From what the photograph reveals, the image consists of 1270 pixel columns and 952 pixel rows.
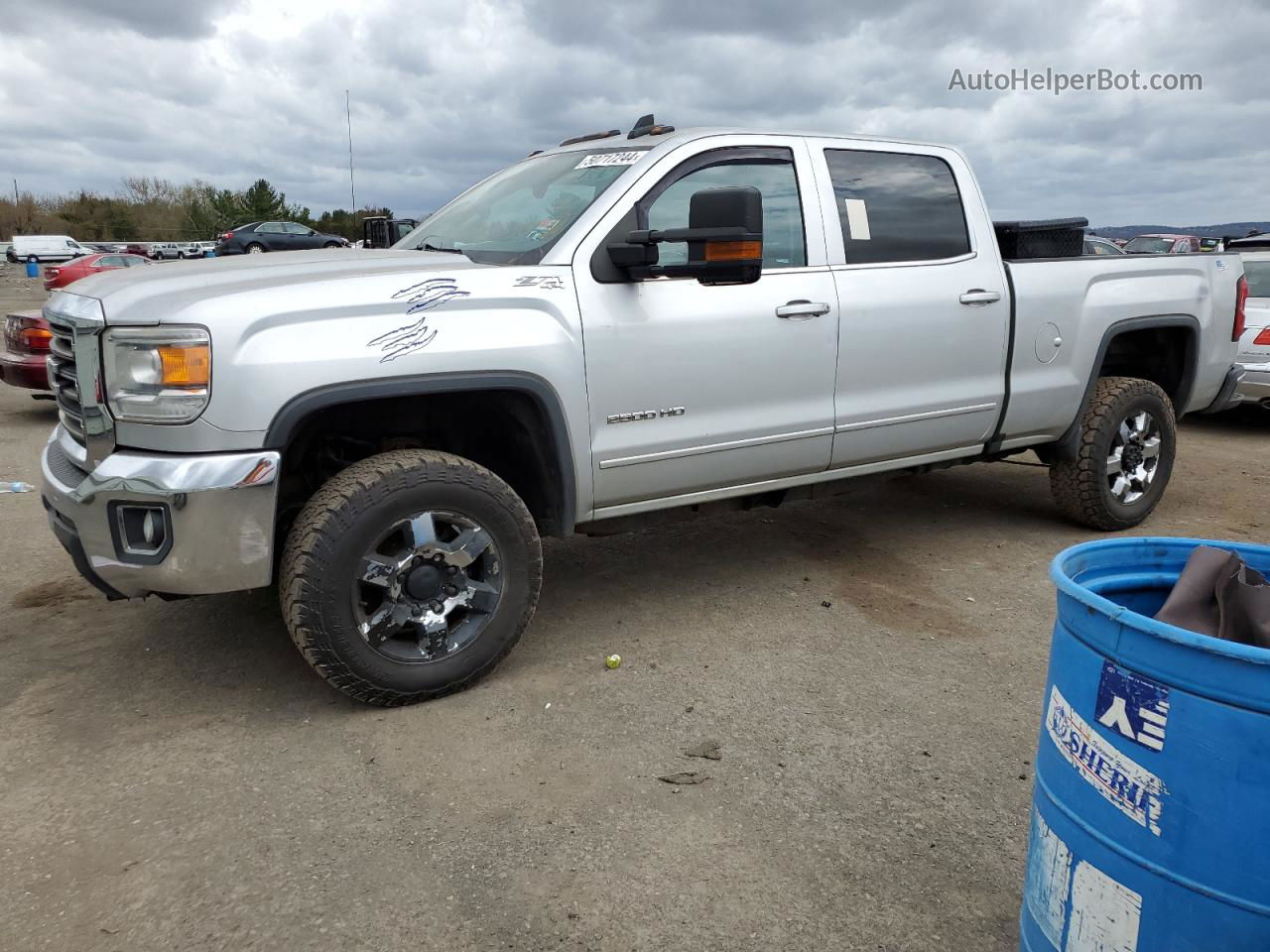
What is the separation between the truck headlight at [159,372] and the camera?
9.53 feet

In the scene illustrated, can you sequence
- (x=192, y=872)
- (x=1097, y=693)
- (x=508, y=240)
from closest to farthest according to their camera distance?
(x=1097, y=693) < (x=192, y=872) < (x=508, y=240)

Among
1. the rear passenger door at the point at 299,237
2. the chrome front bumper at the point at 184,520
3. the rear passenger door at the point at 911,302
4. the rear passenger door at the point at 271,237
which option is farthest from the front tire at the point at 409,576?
the rear passenger door at the point at 271,237

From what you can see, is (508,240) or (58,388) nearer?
(58,388)

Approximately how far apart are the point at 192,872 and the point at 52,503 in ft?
4.76

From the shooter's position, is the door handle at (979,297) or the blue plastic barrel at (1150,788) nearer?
the blue plastic barrel at (1150,788)

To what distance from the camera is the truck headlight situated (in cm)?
291

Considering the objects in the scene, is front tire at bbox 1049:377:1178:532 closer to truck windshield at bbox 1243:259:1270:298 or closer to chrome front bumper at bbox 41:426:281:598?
chrome front bumper at bbox 41:426:281:598

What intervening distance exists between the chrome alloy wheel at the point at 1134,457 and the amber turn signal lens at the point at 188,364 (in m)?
4.53

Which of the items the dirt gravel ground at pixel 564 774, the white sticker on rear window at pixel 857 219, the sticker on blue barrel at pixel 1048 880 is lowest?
the dirt gravel ground at pixel 564 774

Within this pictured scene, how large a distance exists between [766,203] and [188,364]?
7.71 ft

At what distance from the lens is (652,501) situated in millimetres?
3932

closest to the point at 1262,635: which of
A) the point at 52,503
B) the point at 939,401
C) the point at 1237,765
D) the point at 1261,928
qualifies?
the point at 1237,765

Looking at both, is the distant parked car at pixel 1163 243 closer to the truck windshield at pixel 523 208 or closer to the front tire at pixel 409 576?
the truck windshield at pixel 523 208

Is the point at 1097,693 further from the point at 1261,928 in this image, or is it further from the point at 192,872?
the point at 192,872
